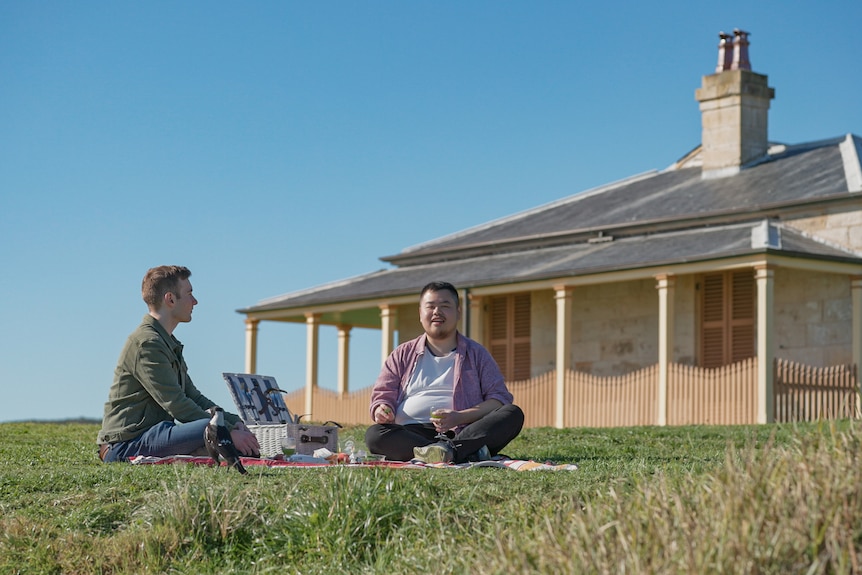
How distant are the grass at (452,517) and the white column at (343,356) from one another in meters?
20.5

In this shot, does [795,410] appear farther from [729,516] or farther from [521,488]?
[729,516]

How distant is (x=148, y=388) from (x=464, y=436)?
226cm

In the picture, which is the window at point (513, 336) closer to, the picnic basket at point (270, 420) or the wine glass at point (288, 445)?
the picnic basket at point (270, 420)

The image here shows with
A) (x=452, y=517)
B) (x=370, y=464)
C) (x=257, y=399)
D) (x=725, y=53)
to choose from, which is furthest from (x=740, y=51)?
(x=452, y=517)

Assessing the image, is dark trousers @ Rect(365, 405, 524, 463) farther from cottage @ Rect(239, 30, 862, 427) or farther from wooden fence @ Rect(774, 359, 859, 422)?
wooden fence @ Rect(774, 359, 859, 422)

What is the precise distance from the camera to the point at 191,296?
31.6 feet

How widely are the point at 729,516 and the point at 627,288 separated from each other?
19.8 meters

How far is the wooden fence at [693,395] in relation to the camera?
2016cm

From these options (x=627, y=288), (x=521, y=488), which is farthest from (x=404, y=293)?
(x=521, y=488)

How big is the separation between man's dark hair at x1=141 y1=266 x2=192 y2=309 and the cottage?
12.2m

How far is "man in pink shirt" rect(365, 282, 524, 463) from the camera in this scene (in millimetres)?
9891

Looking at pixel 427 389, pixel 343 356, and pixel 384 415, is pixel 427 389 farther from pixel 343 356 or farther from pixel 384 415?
pixel 343 356

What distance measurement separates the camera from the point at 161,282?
9539 millimetres

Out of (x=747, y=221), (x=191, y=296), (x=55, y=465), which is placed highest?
(x=747, y=221)
